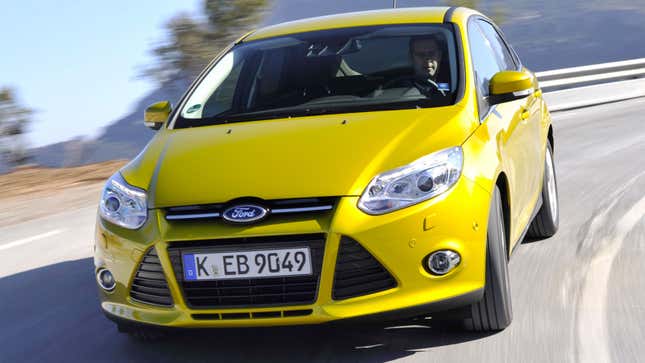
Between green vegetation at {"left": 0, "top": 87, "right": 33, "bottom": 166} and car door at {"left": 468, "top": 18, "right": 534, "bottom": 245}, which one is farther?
green vegetation at {"left": 0, "top": 87, "right": 33, "bottom": 166}

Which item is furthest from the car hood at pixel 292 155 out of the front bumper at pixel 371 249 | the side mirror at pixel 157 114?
the side mirror at pixel 157 114

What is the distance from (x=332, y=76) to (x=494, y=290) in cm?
153

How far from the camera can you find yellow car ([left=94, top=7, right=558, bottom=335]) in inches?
151

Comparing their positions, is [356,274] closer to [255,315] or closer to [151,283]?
[255,315]

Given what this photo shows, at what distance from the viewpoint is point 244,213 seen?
3.85m

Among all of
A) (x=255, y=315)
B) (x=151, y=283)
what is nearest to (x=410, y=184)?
(x=255, y=315)

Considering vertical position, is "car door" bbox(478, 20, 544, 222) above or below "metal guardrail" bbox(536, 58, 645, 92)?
above

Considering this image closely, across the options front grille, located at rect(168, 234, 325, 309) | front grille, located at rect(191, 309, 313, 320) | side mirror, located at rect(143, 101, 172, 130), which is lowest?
front grille, located at rect(191, 309, 313, 320)

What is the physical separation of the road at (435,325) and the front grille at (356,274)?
1.18ft

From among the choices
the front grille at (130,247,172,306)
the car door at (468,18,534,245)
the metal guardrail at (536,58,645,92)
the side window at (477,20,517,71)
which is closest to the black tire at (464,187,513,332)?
the car door at (468,18,534,245)

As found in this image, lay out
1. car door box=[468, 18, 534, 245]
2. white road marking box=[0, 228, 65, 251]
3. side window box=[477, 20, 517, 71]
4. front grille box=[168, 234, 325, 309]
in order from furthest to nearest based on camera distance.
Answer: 1. white road marking box=[0, 228, 65, 251]
2. side window box=[477, 20, 517, 71]
3. car door box=[468, 18, 534, 245]
4. front grille box=[168, 234, 325, 309]

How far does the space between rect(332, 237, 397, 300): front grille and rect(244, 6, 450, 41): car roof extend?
1969mm

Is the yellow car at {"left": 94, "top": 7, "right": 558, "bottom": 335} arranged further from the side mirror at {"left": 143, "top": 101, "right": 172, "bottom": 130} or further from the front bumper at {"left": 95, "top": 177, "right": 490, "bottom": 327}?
the side mirror at {"left": 143, "top": 101, "right": 172, "bottom": 130}

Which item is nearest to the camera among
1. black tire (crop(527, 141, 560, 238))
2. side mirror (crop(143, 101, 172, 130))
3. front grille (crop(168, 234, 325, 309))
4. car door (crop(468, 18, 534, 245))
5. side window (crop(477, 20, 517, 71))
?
front grille (crop(168, 234, 325, 309))
